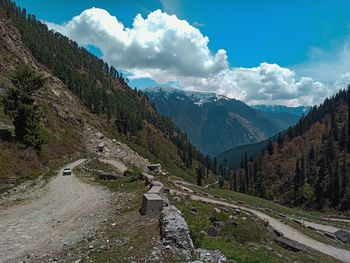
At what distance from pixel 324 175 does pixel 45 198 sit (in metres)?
183

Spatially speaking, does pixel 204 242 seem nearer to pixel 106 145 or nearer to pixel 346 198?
pixel 106 145

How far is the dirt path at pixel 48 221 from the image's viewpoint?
16.5 m

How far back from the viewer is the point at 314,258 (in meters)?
23.4

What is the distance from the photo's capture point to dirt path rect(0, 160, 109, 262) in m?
16.5

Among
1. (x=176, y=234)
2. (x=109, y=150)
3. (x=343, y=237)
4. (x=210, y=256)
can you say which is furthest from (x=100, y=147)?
(x=210, y=256)

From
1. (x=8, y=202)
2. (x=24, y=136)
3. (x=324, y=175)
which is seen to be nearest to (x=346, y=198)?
(x=324, y=175)

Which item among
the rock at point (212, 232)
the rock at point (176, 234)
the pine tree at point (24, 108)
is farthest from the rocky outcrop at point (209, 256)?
the pine tree at point (24, 108)

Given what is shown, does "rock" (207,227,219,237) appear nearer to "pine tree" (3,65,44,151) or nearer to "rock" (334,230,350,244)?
"rock" (334,230,350,244)

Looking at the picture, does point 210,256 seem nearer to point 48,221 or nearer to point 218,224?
point 218,224

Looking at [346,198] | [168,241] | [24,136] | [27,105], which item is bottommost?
[346,198]

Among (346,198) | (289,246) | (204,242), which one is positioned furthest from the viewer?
(346,198)

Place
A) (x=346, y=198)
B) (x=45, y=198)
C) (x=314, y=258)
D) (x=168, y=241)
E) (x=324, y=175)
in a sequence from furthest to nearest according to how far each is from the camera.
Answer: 1. (x=324, y=175)
2. (x=346, y=198)
3. (x=45, y=198)
4. (x=314, y=258)
5. (x=168, y=241)

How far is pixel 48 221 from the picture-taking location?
2223cm

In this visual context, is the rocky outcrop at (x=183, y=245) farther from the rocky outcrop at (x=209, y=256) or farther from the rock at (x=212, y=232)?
the rock at (x=212, y=232)
